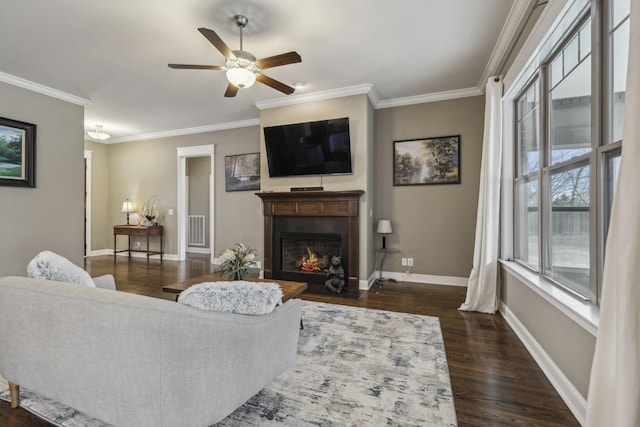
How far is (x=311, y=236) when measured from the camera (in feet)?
13.6

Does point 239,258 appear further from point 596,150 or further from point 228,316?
point 596,150

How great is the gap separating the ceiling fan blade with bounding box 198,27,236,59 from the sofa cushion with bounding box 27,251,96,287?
1.70 meters

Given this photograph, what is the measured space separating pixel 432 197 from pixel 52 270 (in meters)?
4.13

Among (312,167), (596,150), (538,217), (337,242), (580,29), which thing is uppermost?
(580,29)

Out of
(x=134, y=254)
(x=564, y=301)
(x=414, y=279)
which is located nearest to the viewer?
(x=564, y=301)

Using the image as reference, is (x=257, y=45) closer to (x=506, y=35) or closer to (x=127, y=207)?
(x=506, y=35)

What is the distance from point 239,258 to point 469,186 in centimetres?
330

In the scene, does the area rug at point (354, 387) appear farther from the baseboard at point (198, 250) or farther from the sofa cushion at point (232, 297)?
the baseboard at point (198, 250)

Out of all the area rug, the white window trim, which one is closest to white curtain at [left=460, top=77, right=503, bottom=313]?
the white window trim

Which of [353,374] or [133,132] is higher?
[133,132]

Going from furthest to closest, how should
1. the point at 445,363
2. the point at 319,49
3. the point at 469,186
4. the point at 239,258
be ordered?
the point at 469,186
the point at 319,49
the point at 239,258
the point at 445,363

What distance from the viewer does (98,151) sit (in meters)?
6.68

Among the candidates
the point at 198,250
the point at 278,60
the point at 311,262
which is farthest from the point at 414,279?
the point at 198,250

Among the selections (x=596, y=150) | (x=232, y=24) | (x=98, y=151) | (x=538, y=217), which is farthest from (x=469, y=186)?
(x=98, y=151)
